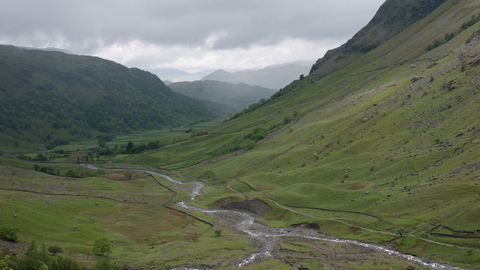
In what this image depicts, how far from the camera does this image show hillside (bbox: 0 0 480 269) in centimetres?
5731

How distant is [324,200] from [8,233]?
73177 millimetres

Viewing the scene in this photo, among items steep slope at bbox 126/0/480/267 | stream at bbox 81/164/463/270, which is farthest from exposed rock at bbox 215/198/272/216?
steep slope at bbox 126/0/480/267

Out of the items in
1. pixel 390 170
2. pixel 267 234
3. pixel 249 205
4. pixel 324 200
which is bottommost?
pixel 267 234

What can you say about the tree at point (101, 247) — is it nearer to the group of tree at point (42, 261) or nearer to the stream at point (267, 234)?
the group of tree at point (42, 261)

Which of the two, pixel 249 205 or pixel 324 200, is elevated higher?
pixel 324 200

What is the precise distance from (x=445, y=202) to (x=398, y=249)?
1580 centimetres

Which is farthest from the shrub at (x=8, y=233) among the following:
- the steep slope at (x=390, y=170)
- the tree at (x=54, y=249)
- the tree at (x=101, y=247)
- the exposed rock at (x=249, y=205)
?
the exposed rock at (x=249, y=205)

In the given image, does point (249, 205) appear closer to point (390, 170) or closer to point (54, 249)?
point (390, 170)

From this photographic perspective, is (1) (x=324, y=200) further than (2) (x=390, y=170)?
No

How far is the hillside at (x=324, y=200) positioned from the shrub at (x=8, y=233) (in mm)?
4376

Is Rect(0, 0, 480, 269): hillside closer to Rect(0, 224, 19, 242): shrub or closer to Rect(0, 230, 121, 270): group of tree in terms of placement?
Rect(0, 224, 19, 242): shrub

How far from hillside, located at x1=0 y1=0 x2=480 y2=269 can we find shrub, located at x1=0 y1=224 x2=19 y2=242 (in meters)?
4.38

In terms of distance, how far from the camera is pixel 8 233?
52156 mm

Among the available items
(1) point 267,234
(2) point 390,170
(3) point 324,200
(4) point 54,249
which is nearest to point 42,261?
(4) point 54,249
